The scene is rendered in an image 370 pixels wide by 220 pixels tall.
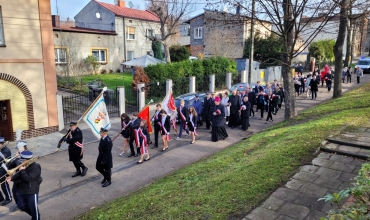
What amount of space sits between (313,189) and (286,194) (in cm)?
55

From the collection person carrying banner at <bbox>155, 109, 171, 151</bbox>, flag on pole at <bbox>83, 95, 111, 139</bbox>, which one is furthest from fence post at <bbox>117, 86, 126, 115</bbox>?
flag on pole at <bbox>83, 95, 111, 139</bbox>

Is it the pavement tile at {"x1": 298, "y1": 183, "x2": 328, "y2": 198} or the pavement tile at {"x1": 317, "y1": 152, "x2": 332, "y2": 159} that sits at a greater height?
the pavement tile at {"x1": 317, "y1": 152, "x2": 332, "y2": 159}

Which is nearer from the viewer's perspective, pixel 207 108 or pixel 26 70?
pixel 26 70

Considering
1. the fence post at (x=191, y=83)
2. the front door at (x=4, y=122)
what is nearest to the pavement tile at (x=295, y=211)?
the front door at (x=4, y=122)

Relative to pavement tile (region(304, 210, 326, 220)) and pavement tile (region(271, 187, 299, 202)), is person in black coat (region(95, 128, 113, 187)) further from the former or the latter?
pavement tile (region(304, 210, 326, 220))

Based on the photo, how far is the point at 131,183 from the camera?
820cm

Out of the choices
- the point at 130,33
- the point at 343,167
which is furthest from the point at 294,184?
the point at 130,33

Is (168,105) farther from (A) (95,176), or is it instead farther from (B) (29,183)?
(B) (29,183)

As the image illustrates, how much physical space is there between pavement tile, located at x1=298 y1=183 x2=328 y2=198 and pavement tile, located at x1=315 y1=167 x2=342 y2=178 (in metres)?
0.55

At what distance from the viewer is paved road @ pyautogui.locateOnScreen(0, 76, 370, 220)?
7047 mm

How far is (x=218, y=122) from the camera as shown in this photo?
38.5 feet

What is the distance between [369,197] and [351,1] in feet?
34.3

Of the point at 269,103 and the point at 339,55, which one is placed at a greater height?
the point at 339,55

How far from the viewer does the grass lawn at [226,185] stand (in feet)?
16.8
